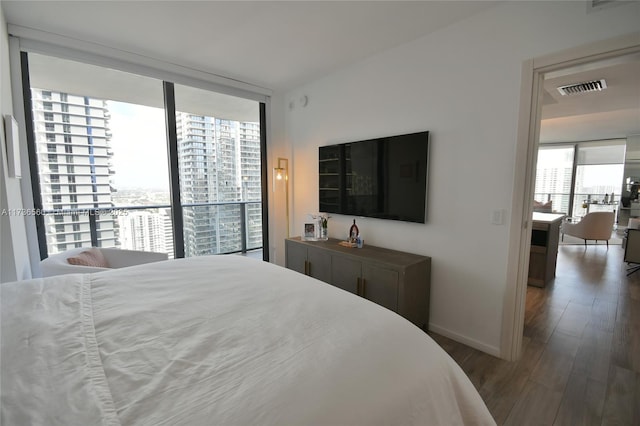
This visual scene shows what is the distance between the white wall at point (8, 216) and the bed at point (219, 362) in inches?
29.2

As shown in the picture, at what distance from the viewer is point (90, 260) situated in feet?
8.16

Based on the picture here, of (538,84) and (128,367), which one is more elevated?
(538,84)

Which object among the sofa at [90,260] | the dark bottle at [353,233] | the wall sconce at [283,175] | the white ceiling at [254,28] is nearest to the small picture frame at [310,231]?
the dark bottle at [353,233]

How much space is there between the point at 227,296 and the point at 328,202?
2267 millimetres

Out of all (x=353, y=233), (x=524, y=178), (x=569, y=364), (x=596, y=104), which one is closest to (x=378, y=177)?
(x=353, y=233)

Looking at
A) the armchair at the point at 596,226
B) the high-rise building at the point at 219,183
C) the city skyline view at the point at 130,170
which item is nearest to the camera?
the city skyline view at the point at 130,170

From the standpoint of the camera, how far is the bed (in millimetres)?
715

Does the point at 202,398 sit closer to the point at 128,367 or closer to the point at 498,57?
the point at 128,367

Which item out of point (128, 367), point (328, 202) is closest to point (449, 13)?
point (328, 202)

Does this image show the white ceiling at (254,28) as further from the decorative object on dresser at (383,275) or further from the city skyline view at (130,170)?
the decorative object on dresser at (383,275)

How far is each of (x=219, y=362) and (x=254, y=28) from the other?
254 cm

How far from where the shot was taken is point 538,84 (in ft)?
6.53

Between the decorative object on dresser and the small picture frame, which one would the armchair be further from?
the small picture frame

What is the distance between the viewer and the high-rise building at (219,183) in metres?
3.92
